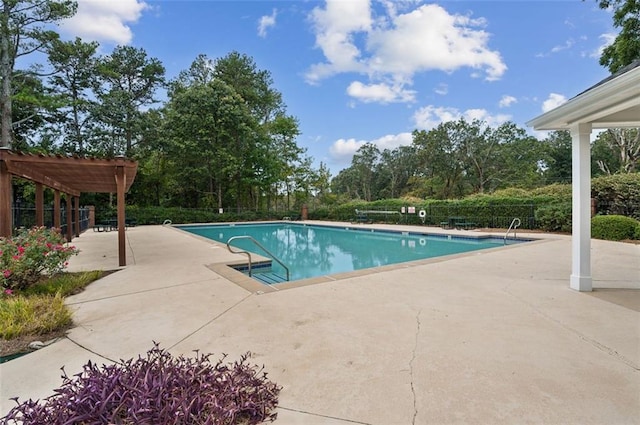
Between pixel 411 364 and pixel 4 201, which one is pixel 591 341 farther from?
pixel 4 201

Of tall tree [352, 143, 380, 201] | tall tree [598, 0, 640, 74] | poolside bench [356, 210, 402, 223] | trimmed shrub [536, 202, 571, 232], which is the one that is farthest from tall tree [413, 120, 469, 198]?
trimmed shrub [536, 202, 571, 232]

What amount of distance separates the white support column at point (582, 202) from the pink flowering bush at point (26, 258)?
689 cm

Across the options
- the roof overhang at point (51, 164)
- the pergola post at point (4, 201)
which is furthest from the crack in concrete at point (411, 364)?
the pergola post at point (4, 201)

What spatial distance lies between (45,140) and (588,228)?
929 inches

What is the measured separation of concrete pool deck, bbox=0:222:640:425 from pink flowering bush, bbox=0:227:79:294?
0.58 metres

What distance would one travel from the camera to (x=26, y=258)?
384 cm

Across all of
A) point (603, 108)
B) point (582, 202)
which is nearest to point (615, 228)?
point (582, 202)

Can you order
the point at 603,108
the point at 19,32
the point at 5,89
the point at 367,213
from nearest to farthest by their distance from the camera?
the point at 603,108, the point at 19,32, the point at 5,89, the point at 367,213

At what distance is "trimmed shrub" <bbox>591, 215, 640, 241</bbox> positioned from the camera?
9.02 meters

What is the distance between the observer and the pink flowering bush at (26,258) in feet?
12.2

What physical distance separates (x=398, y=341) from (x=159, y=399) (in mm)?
1852

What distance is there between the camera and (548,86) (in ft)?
42.9

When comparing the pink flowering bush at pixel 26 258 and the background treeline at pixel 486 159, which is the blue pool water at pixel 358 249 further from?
the background treeline at pixel 486 159

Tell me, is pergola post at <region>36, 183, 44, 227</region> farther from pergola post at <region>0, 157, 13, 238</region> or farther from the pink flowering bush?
the pink flowering bush
